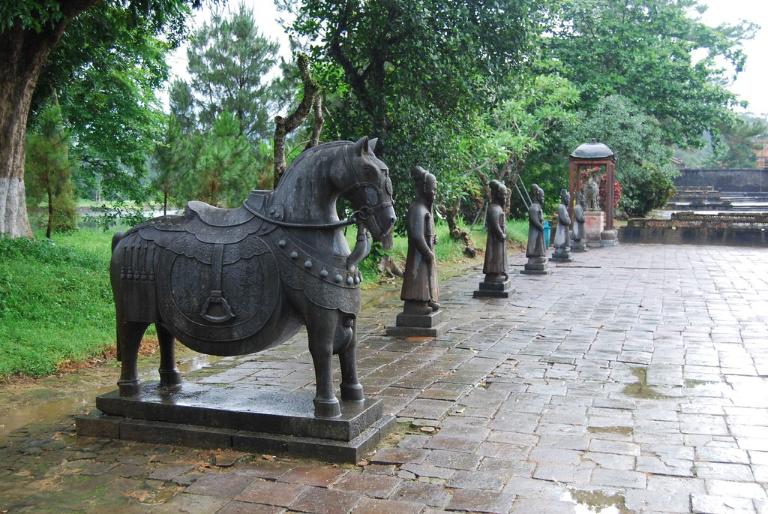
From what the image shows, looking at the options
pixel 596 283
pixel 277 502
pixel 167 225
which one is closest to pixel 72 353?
pixel 167 225

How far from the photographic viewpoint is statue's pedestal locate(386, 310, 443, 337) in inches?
318

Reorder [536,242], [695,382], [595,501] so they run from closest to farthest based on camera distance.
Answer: [595,501], [695,382], [536,242]

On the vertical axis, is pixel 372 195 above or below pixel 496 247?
above

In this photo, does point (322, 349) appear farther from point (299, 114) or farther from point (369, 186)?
point (299, 114)

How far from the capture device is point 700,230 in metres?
24.4

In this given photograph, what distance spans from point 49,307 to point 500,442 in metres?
5.64

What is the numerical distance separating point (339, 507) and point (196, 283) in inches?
70.8

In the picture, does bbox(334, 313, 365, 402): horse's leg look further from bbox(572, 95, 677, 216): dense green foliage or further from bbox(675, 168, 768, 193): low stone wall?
bbox(675, 168, 768, 193): low stone wall

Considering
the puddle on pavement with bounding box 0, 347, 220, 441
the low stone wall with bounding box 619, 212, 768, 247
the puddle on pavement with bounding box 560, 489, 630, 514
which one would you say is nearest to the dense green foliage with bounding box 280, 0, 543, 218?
the puddle on pavement with bounding box 0, 347, 220, 441

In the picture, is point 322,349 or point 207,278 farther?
point 207,278

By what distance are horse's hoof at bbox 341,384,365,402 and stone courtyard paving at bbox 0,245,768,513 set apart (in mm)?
349

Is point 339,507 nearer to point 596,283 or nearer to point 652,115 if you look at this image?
point 596,283

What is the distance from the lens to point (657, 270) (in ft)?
51.1

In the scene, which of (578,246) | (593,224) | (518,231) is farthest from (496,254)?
(593,224)
